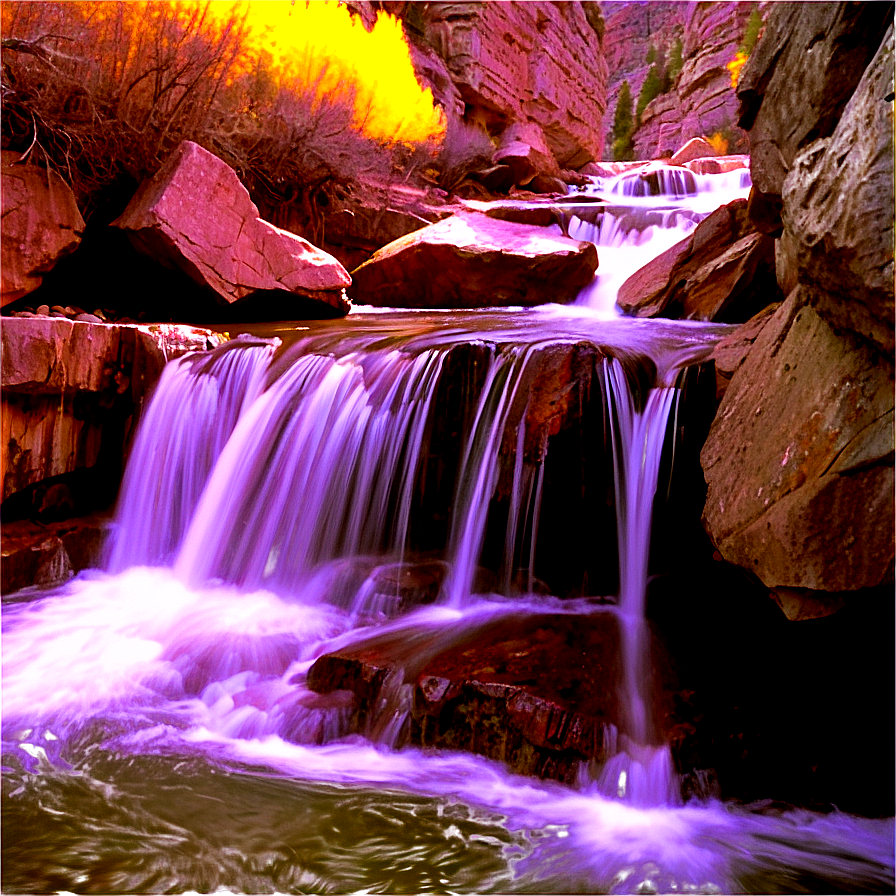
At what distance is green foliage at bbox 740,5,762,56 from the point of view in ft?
95.1

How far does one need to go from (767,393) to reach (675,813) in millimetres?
1701

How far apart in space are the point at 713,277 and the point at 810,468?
4.59m

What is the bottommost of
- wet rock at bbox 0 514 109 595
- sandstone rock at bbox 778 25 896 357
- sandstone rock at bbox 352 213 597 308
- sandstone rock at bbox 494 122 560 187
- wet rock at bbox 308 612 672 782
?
wet rock at bbox 308 612 672 782

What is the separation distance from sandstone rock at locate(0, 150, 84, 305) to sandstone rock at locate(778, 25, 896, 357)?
5708mm

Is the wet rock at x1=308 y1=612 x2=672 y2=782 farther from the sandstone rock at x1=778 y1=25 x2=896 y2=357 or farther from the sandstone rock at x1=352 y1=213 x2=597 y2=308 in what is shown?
the sandstone rock at x1=352 y1=213 x2=597 y2=308

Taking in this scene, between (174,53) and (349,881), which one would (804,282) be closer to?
(349,881)

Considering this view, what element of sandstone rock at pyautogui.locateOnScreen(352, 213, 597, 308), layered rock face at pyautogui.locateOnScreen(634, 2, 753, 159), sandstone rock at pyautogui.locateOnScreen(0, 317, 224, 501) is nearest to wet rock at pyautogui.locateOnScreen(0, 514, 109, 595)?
sandstone rock at pyautogui.locateOnScreen(0, 317, 224, 501)

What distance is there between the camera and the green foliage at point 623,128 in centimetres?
3906

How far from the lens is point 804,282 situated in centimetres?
291

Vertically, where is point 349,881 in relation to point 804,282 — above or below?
below

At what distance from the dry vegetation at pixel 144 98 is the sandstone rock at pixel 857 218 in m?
6.11

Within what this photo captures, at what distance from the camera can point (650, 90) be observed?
127 feet

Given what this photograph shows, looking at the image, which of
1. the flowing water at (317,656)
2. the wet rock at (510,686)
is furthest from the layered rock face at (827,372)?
the flowing water at (317,656)

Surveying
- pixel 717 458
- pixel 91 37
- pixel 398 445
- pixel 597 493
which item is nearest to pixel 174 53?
pixel 91 37
